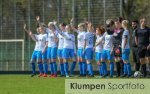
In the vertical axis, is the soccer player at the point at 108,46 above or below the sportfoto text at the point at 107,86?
above

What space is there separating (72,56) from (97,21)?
5353mm

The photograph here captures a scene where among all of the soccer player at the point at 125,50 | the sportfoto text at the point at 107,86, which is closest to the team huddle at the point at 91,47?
the soccer player at the point at 125,50

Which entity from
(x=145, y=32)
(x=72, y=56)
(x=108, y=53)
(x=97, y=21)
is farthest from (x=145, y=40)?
(x=97, y=21)

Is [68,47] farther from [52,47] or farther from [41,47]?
[41,47]

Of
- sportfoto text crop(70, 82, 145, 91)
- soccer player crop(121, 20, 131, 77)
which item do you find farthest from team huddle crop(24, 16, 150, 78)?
sportfoto text crop(70, 82, 145, 91)

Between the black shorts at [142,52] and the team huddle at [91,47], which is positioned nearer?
the black shorts at [142,52]

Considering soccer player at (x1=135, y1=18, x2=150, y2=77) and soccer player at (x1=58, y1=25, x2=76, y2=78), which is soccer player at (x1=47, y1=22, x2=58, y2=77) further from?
soccer player at (x1=135, y1=18, x2=150, y2=77)

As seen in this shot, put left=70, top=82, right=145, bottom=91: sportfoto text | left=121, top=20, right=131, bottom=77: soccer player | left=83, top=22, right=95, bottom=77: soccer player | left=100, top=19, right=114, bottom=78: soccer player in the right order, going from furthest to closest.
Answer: left=83, top=22, right=95, bottom=77: soccer player, left=100, top=19, right=114, bottom=78: soccer player, left=121, top=20, right=131, bottom=77: soccer player, left=70, top=82, right=145, bottom=91: sportfoto text

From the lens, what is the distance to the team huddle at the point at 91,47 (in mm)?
22839

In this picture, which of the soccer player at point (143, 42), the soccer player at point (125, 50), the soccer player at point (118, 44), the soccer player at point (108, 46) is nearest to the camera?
the soccer player at point (143, 42)

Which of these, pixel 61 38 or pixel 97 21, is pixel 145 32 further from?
pixel 97 21

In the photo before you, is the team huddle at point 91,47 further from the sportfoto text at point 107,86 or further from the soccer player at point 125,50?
the sportfoto text at point 107,86

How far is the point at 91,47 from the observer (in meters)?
24.9

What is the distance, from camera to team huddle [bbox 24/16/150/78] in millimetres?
22839
